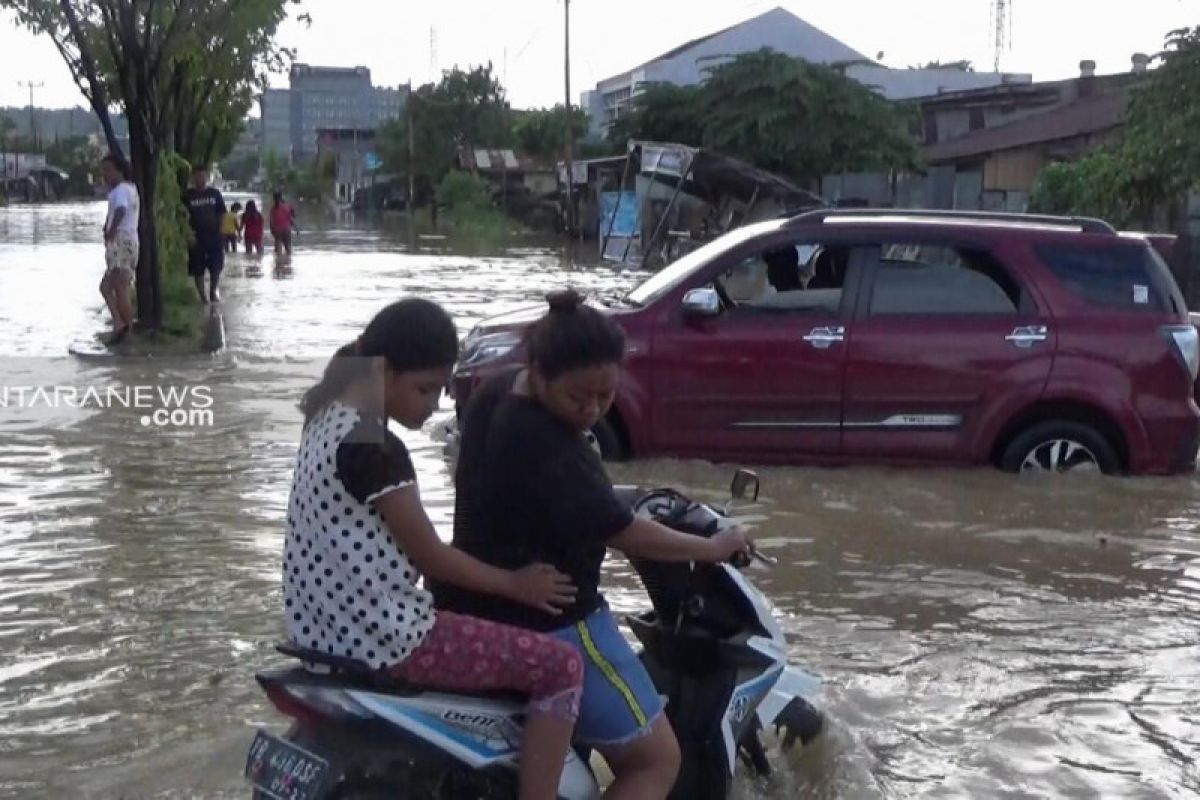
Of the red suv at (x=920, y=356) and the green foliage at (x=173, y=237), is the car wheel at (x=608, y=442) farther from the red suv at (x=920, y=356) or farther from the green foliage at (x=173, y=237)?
the green foliage at (x=173, y=237)

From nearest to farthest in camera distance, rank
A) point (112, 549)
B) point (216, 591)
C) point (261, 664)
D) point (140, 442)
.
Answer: point (261, 664)
point (216, 591)
point (112, 549)
point (140, 442)

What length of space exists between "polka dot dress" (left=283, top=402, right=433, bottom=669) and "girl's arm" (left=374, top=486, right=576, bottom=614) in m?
0.03

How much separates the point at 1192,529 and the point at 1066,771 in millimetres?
4115

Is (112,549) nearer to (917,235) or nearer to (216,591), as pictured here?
(216,591)

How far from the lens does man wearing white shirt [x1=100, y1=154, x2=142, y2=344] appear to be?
51.6ft

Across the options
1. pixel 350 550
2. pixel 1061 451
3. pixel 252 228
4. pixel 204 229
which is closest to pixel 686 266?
pixel 1061 451

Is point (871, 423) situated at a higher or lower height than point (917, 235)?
lower

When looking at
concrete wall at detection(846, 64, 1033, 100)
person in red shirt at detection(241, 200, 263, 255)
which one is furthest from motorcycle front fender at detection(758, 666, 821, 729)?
concrete wall at detection(846, 64, 1033, 100)

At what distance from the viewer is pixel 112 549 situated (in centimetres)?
818

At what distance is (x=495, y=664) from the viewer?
3746 mm

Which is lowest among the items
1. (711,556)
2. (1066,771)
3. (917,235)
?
(1066,771)

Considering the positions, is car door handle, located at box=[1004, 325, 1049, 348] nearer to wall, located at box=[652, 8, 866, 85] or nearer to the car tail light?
the car tail light

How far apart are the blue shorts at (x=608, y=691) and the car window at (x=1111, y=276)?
259 inches

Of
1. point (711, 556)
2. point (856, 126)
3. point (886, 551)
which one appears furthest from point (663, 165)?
point (711, 556)
